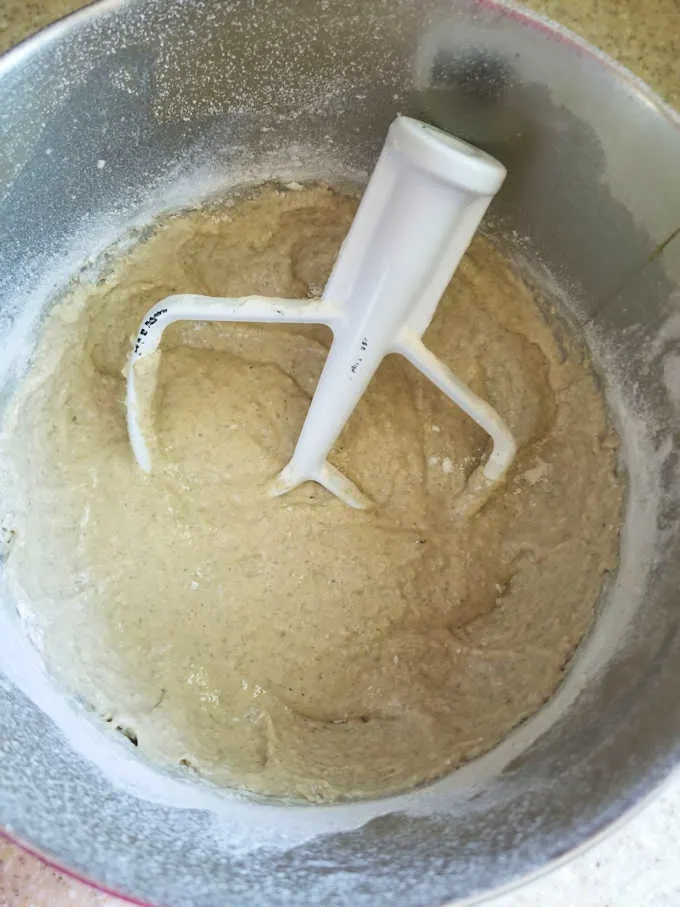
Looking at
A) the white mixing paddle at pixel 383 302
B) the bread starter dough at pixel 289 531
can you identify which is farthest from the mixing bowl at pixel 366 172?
the white mixing paddle at pixel 383 302

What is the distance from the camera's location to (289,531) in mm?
930

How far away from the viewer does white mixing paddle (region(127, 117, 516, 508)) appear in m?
0.68

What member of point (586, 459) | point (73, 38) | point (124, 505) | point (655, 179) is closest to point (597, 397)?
point (586, 459)

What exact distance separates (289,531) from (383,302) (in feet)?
0.98

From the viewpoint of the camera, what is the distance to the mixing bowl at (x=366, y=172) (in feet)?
2.20

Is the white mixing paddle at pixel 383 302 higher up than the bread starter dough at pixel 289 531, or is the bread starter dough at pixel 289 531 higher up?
the white mixing paddle at pixel 383 302

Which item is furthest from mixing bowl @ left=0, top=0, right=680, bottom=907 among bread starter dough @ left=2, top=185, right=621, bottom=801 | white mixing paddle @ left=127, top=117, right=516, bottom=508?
white mixing paddle @ left=127, top=117, right=516, bottom=508

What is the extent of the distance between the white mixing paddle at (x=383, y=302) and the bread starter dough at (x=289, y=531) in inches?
2.0

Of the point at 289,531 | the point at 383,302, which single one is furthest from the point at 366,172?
the point at 289,531

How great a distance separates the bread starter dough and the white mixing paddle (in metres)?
0.05

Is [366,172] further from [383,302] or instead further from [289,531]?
[289,531]

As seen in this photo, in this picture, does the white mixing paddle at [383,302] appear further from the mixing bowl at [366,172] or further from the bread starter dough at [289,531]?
the mixing bowl at [366,172]

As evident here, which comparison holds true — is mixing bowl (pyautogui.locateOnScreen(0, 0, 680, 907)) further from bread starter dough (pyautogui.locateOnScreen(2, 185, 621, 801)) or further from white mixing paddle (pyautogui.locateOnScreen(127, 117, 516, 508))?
white mixing paddle (pyautogui.locateOnScreen(127, 117, 516, 508))

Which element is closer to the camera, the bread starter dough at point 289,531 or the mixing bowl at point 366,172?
the mixing bowl at point 366,172
